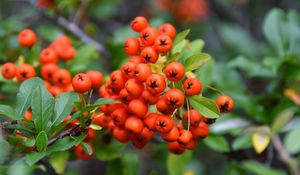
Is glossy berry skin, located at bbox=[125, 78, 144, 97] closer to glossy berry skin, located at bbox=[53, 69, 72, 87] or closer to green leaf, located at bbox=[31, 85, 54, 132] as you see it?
green leaf, located at bbox=[31, 85, 54, 132]

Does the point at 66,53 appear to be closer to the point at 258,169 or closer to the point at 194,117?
the point at 194,117

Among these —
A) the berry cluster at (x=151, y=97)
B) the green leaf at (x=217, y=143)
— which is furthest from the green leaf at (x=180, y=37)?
the green leaf at (x=217, y=143)

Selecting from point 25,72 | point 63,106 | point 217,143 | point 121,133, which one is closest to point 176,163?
point 217,143

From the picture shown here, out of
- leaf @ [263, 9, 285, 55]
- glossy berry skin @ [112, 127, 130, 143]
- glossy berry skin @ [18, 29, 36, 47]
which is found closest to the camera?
glossy berry skin @ [112, 127, 130, 143]

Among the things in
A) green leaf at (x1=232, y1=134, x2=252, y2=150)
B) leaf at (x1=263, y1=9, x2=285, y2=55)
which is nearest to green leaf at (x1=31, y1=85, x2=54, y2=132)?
green leaf at (x1=232, y1=134, x2=252, y2=150)

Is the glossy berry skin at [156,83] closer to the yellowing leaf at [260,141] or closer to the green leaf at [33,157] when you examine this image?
the green leaf at [33,157]

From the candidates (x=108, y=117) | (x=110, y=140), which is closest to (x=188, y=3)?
(x=110, y=140)
